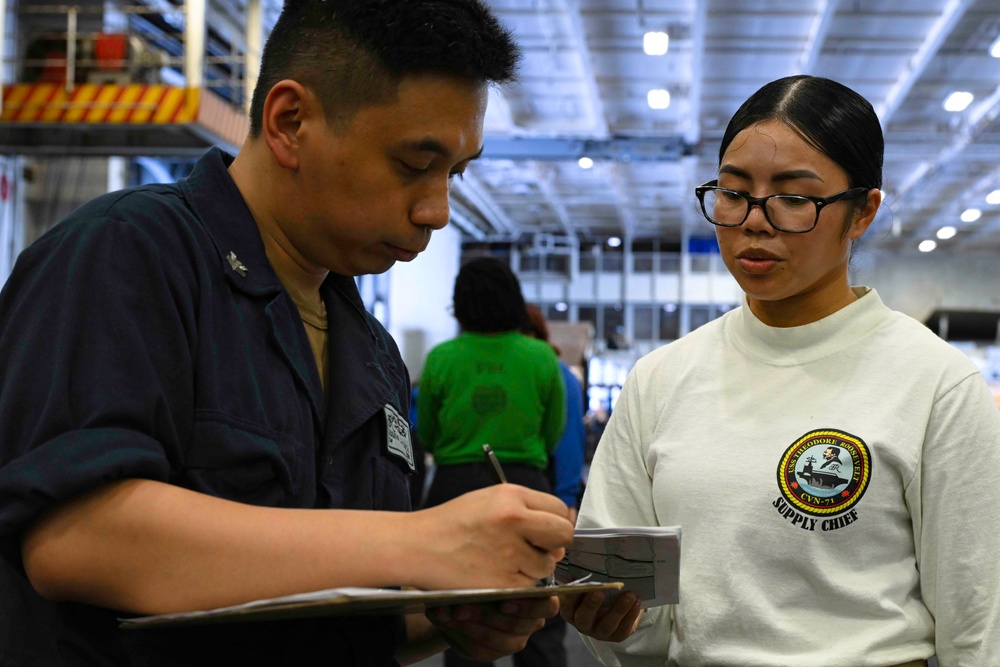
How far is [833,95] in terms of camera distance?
1534mm

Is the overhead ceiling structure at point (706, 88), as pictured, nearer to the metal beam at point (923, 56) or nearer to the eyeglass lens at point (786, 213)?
the metal beam at point (923, 56)

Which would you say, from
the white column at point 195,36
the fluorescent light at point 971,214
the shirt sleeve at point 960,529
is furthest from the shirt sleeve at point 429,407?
the fluorescent light at point 971,214

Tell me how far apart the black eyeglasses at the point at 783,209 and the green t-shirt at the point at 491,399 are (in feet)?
6.78

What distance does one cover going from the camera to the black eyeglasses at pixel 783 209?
1.49m

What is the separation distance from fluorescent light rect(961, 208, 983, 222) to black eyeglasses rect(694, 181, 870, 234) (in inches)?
672

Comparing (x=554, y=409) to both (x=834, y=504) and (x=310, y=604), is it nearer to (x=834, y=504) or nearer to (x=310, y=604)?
(x=834, y=504)

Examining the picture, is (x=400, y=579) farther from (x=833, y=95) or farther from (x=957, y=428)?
(x=833, y=95)

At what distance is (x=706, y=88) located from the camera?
12125 mm

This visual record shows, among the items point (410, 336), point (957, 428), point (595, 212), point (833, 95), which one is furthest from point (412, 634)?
point (595, 212)

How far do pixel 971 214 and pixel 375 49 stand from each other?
1821 cm

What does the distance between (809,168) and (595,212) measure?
18442mm

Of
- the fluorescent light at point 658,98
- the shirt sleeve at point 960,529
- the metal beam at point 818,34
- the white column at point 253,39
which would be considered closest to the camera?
the shirt sleeve at point 960,529

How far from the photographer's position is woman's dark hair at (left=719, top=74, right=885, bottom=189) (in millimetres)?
1504

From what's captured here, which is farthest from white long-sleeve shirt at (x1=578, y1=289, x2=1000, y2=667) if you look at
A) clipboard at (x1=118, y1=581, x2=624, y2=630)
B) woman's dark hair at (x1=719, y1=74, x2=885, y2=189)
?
clipboard at (x1=118, y1=581, x2=624, y2=630)
